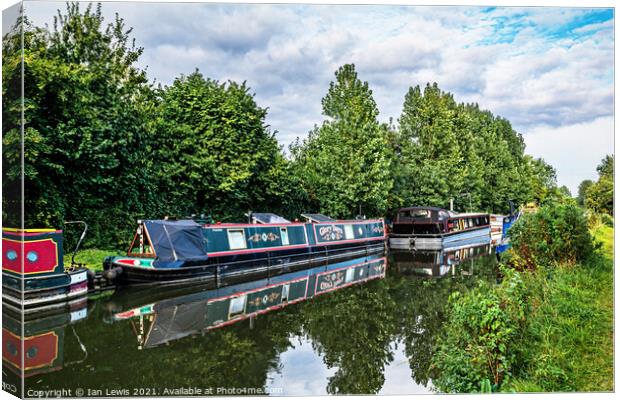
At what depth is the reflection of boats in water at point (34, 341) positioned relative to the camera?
473 cm

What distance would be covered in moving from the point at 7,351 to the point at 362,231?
15.6 meters

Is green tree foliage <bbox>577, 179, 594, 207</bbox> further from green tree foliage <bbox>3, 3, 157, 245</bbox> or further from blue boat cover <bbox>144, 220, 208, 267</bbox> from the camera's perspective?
blue boat cover <bbox>144, 220, 208, 267</bbox>

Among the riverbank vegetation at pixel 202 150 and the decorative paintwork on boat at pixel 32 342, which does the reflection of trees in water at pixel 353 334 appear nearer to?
the decorative paintwork on boat at pixel 32 342

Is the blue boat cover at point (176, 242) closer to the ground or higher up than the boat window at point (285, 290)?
higher up

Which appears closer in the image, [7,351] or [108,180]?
[7,351]

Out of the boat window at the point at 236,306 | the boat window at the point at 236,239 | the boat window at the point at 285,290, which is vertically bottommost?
the boat window at the point at 285,290

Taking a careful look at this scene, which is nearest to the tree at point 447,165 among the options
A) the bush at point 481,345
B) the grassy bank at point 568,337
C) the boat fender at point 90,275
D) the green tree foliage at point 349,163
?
the green tree foliage at point 349,163

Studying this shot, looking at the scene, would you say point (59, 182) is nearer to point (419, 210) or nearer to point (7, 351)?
point (7, 351)

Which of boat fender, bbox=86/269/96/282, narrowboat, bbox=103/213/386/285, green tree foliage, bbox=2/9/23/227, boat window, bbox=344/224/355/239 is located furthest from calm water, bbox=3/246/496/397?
boat window, bbox=344/224/355/239

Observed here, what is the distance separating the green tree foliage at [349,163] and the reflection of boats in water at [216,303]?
16.5ft

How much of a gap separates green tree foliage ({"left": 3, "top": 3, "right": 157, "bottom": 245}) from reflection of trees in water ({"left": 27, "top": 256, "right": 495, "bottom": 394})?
8.29ft

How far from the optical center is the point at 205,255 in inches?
486

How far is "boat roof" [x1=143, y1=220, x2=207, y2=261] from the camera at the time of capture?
38.0 ft

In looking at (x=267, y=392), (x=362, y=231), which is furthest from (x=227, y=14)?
(x=362, y=231)
